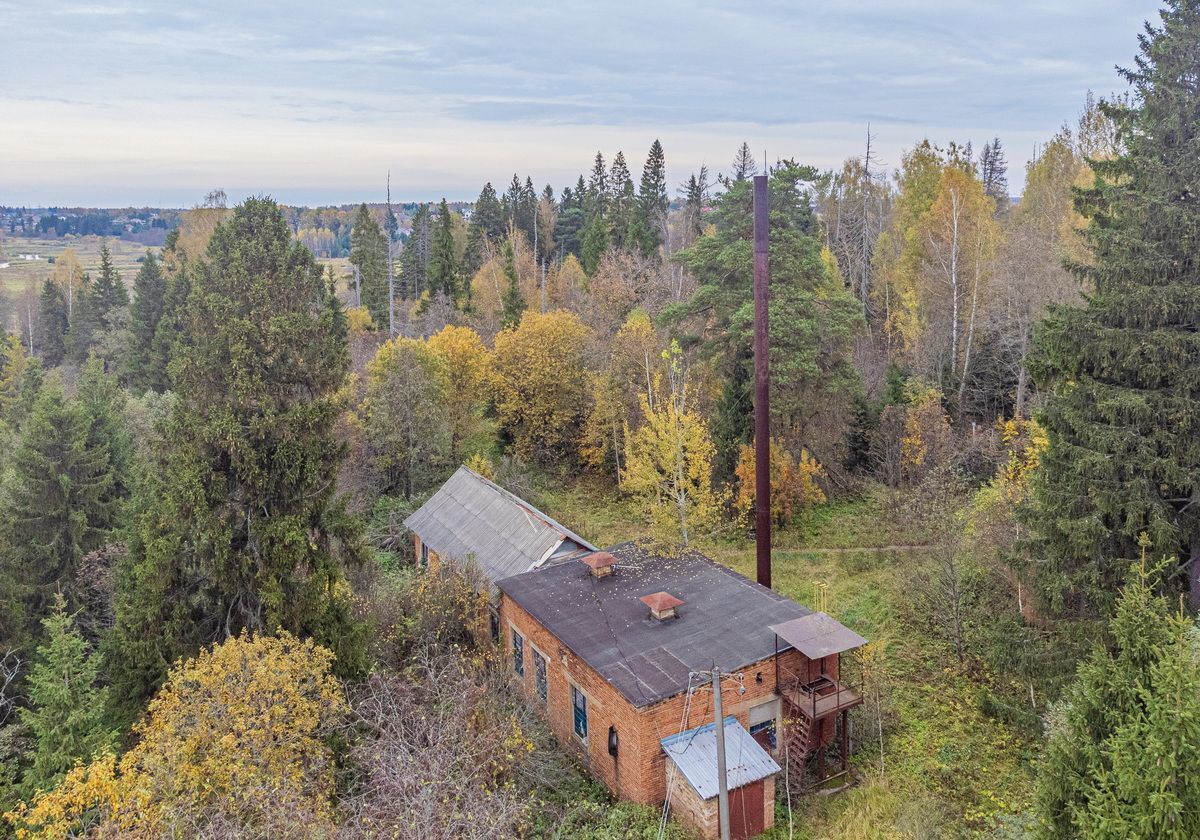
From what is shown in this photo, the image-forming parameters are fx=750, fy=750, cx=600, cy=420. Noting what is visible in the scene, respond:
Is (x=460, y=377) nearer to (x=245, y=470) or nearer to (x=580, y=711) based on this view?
(x=245, y=470)

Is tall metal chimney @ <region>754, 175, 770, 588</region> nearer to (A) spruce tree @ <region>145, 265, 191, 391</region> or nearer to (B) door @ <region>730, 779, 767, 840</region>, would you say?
(B) door @ <region>730, 779, 767, 840</region>

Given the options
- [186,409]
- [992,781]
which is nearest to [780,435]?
[992,781]

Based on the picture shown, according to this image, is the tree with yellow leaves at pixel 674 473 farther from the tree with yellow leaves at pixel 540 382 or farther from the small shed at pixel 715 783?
the tree with yellow leaves at pixel 540 382

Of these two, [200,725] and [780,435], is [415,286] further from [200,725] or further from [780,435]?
[200,725]

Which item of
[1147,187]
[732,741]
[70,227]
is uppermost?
[70,227]

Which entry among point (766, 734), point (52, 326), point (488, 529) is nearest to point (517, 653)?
point (488, 529)

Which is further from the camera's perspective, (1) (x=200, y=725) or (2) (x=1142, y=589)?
(1) (x=200, y=725)
